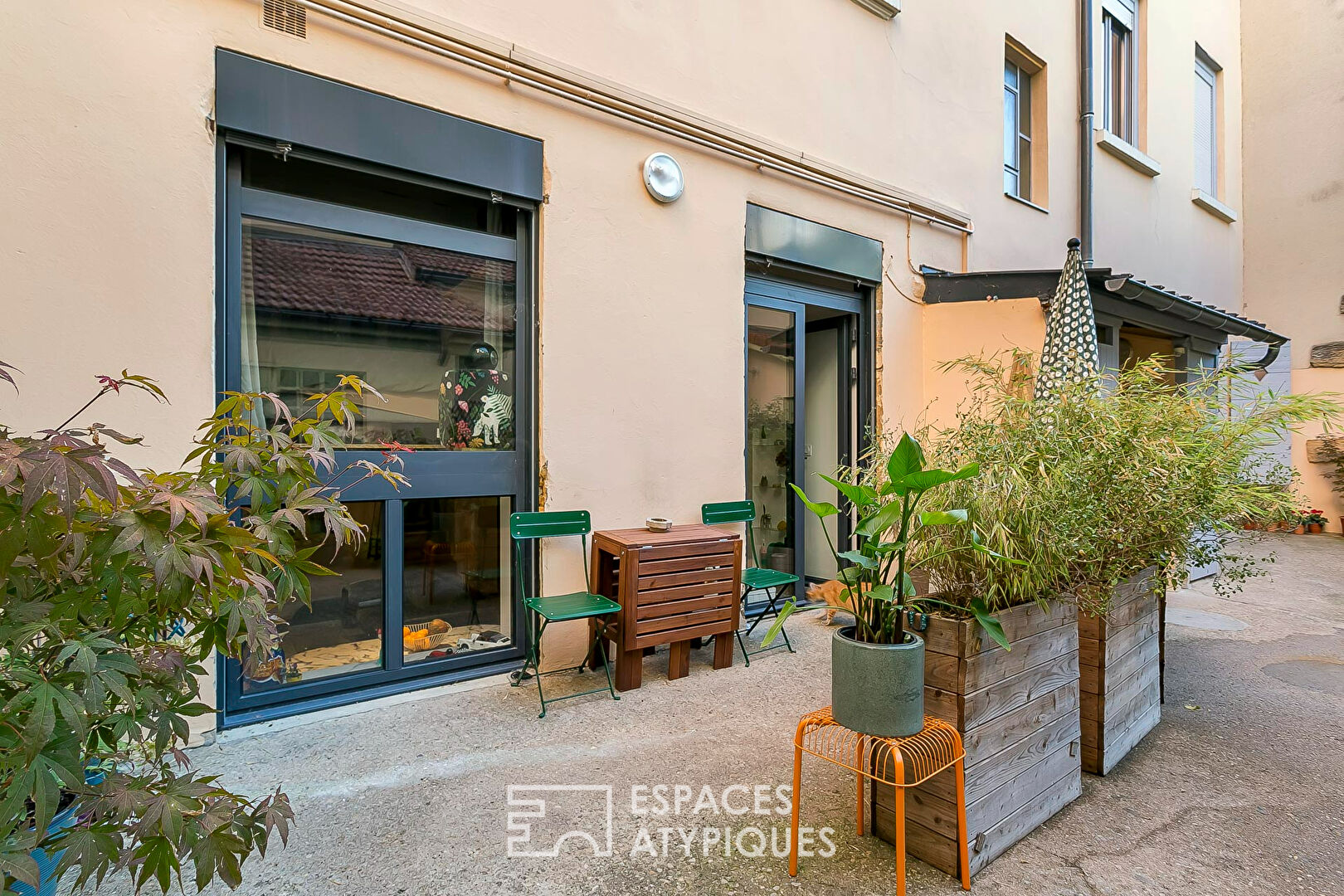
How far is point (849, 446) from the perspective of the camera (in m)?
5.34

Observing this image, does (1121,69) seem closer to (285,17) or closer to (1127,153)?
→ (1127,153)

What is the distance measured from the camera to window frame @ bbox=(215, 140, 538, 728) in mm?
2826

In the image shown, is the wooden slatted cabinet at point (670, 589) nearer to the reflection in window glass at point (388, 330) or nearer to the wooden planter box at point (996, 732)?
the reflection in window glass at point (388, 330)

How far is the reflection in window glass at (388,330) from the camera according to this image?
298cm

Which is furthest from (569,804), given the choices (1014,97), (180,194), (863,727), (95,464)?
(1014,97)

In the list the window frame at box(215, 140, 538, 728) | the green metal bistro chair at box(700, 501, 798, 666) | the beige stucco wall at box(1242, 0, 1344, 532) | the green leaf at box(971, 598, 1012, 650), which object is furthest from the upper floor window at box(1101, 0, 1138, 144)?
the green leaf at box(971, 598, 1012, 650)

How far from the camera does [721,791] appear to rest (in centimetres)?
234

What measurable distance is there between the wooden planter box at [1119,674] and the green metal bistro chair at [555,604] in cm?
203

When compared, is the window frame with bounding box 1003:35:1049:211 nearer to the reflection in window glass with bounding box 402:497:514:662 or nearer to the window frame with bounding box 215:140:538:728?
the window frame with bounding box 215:140:538:728

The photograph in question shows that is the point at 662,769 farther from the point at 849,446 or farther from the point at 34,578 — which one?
the point at 849,446

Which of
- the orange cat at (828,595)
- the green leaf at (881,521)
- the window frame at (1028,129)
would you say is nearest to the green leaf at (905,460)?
the green leaf at (881,521)

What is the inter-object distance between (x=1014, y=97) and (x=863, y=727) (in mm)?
7265

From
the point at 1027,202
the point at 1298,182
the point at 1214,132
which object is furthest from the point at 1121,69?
the point at 1298,182

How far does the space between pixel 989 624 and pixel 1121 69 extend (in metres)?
9.11
